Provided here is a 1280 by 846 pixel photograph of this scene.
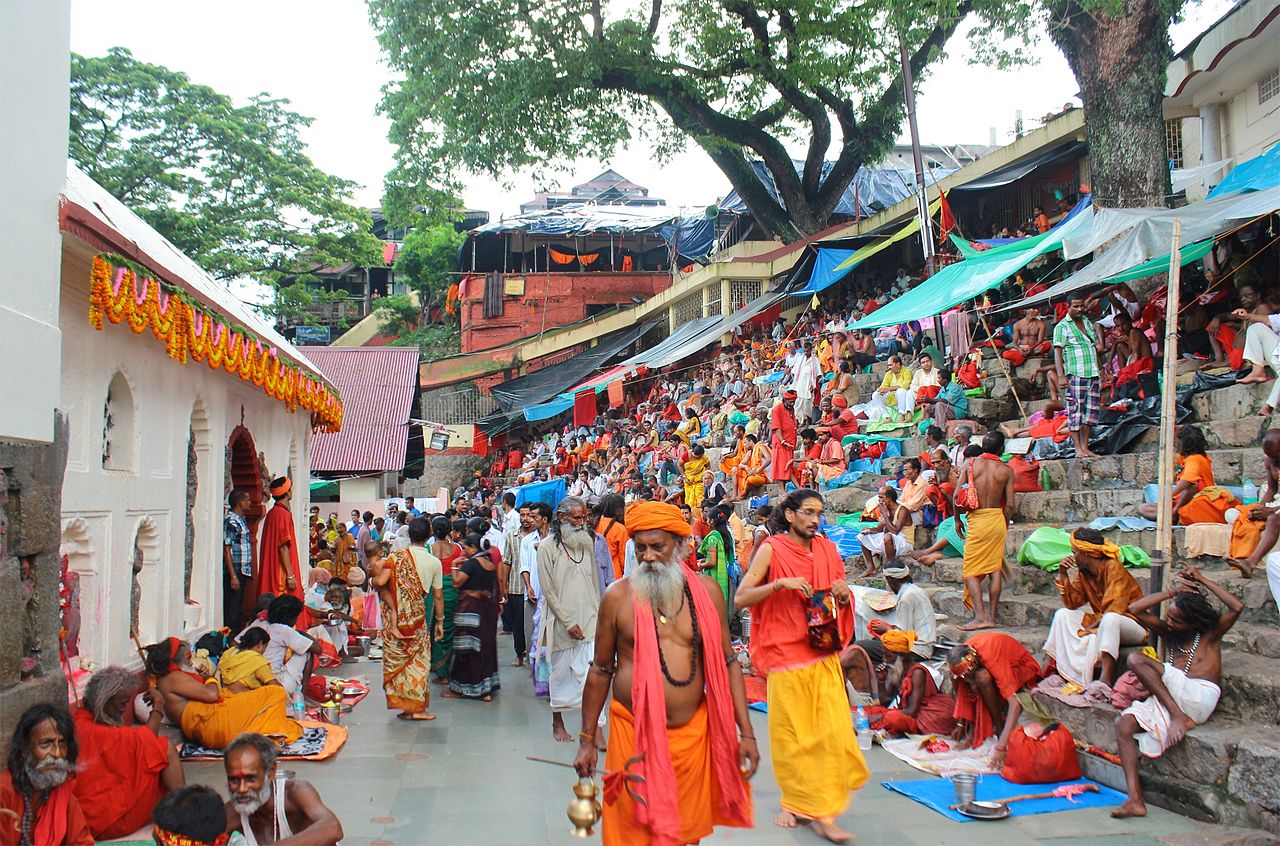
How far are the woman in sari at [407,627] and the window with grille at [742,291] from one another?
18.4 m

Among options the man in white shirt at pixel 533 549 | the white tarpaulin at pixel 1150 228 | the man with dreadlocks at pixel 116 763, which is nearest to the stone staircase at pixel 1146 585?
the white tarpaulin at pixel 1150 228

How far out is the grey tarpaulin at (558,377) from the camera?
29.7 m

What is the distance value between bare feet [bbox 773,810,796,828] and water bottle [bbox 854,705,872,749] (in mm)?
1573

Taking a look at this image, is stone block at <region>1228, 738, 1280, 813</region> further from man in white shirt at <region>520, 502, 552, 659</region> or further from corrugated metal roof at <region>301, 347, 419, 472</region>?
corrugated metal roof at <region>301, 347, 419, 472</region>

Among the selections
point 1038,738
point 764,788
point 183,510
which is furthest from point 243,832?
point 183,510

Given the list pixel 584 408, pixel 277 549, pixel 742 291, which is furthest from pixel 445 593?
pixel 584 408

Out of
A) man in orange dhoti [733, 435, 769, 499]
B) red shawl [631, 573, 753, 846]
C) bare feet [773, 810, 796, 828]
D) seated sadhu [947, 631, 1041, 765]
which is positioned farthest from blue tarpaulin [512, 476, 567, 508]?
red shawl [631, 573, 753, 846]

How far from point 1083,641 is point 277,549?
7.18 meters

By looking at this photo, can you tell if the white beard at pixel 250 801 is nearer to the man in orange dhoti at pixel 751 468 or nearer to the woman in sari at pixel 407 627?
the woman in sari at pixel 407 627

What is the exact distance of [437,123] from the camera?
21.4 meters

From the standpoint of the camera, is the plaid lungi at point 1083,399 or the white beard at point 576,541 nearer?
the white beard at point 576,541

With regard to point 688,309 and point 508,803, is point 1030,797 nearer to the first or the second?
point 508,803

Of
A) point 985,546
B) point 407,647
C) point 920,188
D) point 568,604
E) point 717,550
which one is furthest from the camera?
point 920,188

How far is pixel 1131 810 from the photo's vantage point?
512cm
